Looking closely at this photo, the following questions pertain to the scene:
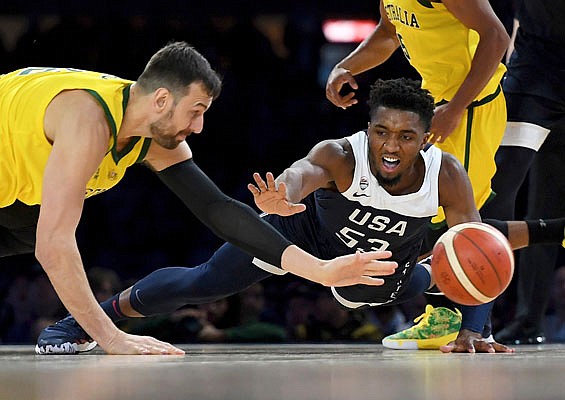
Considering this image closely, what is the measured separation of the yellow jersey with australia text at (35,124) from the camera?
3.21 m

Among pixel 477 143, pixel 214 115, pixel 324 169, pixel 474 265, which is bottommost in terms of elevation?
pixel 474 265

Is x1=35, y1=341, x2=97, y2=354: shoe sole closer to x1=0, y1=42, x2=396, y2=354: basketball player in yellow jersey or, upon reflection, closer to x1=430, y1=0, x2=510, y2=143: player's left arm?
x1=0, y1=42, x2=396, y2=354: basketball player in yellow jersey

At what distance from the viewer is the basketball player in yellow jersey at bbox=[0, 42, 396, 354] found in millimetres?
2990

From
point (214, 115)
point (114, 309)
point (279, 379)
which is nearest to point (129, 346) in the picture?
point (114, 309)

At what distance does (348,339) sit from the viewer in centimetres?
647

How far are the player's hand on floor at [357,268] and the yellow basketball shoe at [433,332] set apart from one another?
1193mm

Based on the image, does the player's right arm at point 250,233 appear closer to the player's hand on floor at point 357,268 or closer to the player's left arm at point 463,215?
the player's hand on floor at point 357,268

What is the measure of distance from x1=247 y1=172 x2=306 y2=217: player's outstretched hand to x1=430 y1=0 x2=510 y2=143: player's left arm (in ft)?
2.93

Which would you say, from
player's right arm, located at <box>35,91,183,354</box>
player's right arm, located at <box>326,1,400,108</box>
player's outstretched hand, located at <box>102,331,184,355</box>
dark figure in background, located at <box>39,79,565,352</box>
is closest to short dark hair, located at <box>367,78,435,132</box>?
dark figure in background, located at <box>39,79,565,352</box>

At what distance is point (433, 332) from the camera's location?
4.19 metres

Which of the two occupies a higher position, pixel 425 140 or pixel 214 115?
pixel 214 115

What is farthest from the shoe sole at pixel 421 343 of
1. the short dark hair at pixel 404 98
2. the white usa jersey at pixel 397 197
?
the short dark hair at pixel 404 98

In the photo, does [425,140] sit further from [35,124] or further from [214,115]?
[214,115]

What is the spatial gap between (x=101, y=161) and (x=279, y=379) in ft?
4.10
